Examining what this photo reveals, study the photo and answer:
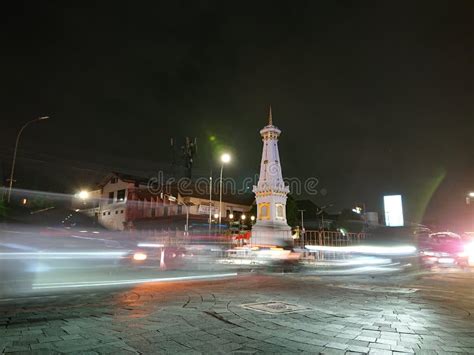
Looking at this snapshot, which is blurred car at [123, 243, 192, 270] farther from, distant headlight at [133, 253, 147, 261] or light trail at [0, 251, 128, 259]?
light trail at [0, 251, 128, 259]

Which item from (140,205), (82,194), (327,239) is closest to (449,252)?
(327,239)

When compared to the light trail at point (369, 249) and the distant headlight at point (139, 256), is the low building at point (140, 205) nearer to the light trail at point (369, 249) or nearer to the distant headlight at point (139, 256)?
the light trail at point (369, 249)

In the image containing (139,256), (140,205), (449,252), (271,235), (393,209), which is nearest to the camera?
(139,256)

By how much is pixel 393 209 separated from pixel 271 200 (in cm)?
3175

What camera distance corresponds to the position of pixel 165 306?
→ 6.48 m

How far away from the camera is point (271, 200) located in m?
32.5

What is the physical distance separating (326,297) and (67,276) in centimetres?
733

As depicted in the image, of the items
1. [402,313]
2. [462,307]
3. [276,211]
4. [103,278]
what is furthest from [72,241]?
[276,211]

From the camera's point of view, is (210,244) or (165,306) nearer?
(165,306)

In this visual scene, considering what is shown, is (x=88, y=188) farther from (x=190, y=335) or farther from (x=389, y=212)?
(x=190, y=335)

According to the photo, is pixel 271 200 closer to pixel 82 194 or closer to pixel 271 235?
pixel 271 235

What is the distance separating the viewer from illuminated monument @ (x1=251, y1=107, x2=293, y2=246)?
32.0 m

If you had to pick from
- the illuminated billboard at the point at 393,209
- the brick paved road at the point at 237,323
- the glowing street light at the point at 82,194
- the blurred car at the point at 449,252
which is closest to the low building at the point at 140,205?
the glowing street light at the point at 82,194

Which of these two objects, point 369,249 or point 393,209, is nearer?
point 369,249
